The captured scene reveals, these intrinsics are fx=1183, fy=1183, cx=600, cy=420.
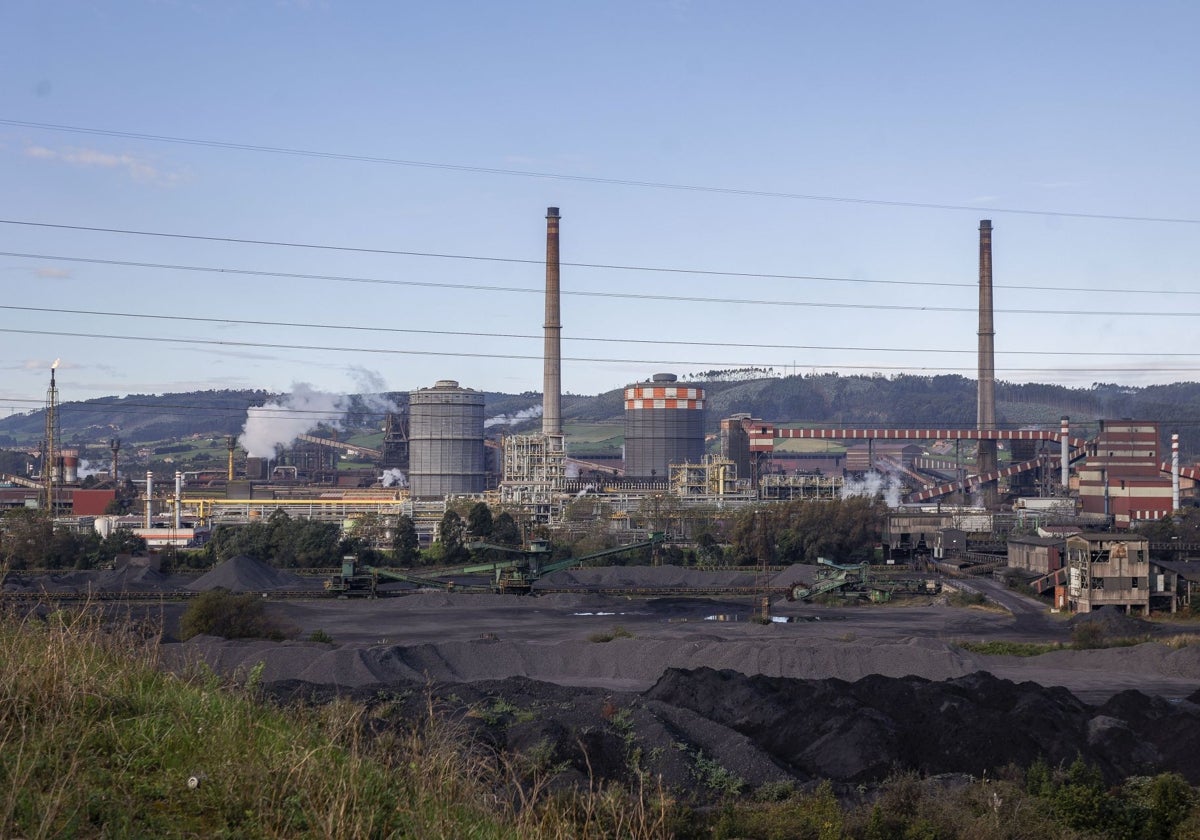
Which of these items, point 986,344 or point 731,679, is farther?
point 986,344

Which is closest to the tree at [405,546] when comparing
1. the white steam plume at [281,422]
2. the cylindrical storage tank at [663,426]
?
the cylindrical storage tank at [663,426]

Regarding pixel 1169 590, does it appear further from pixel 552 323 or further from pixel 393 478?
pixel 393 478

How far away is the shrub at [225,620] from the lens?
86.4ft

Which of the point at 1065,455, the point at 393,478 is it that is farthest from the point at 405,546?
the point at 1065,455

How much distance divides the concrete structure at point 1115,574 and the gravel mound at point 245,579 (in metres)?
24.0

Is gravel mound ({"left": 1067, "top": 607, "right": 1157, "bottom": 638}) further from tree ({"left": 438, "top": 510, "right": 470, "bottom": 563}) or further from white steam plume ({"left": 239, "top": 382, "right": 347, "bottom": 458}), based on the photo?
white steam plume ({"left": 239, "top": 382, "right": 347, "bottom": 458})

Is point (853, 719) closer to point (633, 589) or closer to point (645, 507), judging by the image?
point (633, 589)

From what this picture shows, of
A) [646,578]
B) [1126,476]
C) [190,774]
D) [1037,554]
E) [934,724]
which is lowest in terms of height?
[646,578]

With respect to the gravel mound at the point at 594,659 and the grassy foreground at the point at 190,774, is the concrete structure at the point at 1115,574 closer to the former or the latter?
the gravel mound at the point at 594,659

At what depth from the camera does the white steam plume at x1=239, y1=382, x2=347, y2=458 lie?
104 m

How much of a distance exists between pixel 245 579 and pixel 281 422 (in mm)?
70528

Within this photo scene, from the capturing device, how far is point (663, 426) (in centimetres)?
8169

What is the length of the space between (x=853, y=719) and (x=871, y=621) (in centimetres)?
1684

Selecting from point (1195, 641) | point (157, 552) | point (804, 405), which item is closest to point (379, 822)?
point (1195, 641)
